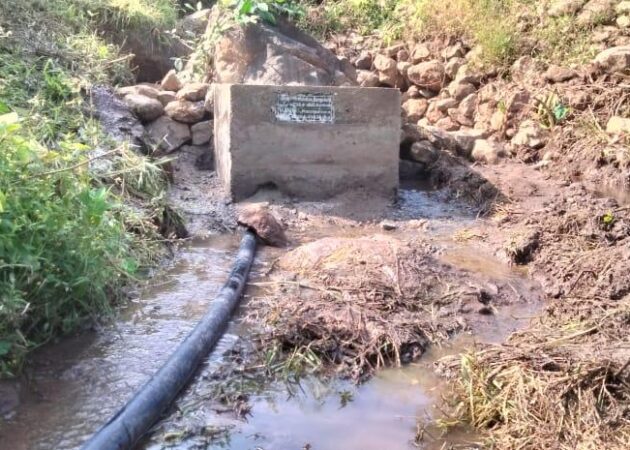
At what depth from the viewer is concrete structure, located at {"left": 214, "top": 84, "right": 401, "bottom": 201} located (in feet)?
21.1

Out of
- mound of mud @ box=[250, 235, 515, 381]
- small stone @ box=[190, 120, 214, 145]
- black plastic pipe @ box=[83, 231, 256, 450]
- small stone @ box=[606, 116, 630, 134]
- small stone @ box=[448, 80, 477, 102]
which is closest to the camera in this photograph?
black plastic pipe @ box=[83, 231, 256, 450]

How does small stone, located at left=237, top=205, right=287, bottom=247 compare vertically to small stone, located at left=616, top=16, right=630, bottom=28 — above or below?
below

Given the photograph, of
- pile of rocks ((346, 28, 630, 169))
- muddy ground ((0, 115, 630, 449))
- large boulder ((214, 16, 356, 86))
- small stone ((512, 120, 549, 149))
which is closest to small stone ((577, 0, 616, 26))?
pile of rocks ((346, 28, 630, 169))

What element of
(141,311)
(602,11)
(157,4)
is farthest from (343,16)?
(141,311)

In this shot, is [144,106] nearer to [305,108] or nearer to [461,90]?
[305,108]

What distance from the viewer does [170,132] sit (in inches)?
290

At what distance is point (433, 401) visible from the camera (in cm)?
325

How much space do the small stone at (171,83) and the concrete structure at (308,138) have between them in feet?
4.92

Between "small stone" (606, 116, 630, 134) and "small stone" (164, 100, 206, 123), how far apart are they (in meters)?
4.32

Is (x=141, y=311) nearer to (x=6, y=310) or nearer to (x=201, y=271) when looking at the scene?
(x=201, y=271)

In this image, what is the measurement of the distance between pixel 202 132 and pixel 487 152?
313 centimetres

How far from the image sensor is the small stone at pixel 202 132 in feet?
24.5

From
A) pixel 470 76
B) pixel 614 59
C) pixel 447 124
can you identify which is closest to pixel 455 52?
pixel 470 76

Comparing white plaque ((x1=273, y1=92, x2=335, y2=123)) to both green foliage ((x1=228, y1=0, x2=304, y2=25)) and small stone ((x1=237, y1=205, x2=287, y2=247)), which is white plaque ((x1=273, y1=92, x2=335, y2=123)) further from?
green foliage ((x1=228, y1=0, x2=304, y2=25))
